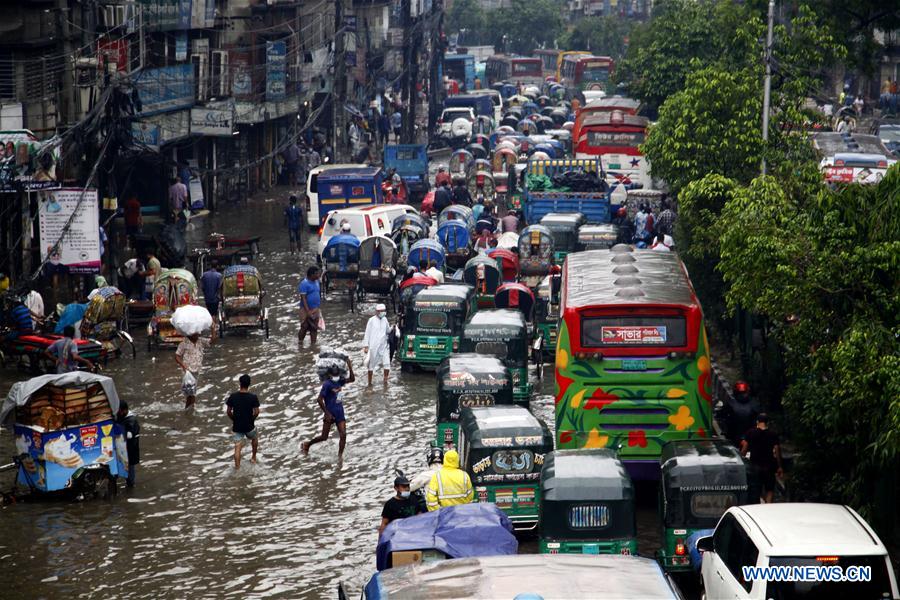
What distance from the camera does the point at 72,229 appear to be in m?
29.0

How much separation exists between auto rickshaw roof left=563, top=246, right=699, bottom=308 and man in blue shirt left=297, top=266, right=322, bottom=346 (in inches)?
285

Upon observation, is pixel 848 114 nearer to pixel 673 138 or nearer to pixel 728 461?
pixel 673 138

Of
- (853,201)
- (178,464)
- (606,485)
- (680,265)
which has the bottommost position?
(178,464)

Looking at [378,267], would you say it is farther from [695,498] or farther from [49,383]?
[695,498]

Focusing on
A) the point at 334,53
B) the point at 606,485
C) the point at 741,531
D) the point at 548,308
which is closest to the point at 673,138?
the point at 548,308

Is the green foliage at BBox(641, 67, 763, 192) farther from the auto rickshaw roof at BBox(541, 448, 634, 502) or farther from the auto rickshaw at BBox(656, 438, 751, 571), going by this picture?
the auto rickshaw roof at BBox(541, 448, 634, 502)

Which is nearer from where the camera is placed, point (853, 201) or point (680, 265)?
point (853, 201)

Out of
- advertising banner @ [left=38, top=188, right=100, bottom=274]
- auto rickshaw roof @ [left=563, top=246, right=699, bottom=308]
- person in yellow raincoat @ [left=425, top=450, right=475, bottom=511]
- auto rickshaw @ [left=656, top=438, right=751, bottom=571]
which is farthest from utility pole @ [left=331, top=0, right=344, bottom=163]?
auto rickshaw @ [left=656, top=438, right=751, bottom=571]

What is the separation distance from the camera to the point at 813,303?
15.7 metres

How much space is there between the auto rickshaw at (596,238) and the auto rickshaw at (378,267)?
204 inches

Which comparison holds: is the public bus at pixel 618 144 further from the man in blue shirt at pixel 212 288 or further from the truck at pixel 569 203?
the man in blue shirt at pixel 212 288

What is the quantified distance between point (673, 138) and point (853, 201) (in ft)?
46.1

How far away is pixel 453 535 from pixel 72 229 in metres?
18.0

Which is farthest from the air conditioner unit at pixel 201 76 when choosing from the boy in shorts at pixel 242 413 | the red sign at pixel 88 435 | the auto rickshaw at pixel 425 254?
the red sign at pixel 88 435
